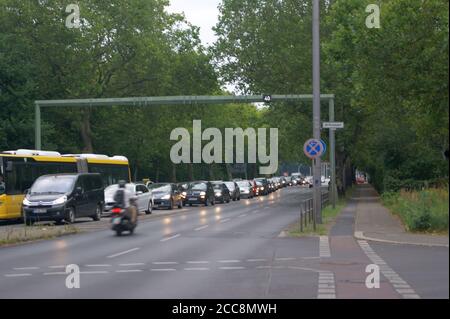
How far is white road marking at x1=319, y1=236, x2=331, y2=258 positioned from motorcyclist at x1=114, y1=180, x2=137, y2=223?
9987mm

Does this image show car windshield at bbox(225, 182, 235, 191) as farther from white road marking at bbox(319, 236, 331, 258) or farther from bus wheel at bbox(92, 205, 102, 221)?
white road marking at bbox(319, 236, 331, 258)

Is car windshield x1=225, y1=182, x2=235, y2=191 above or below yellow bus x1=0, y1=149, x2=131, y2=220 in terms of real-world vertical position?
below

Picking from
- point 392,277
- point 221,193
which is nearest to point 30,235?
point 392,277

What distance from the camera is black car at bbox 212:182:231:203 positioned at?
191 ft

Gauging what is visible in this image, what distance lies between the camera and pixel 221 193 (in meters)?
58.5

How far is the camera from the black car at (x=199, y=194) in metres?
52.1

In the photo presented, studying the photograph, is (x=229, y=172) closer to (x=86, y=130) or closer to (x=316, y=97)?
(x=86, y=130)

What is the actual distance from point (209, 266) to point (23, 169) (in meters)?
21.3

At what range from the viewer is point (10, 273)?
47.4 ft

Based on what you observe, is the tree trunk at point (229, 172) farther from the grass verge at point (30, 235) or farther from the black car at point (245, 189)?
the grass verge at point (30, 235)

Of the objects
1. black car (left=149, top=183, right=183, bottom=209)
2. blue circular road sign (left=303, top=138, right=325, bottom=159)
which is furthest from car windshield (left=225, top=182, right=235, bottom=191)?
blue circular road sign (left=303, top=138, right=325, bottom=159)

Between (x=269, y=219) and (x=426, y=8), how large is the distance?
12517 mm

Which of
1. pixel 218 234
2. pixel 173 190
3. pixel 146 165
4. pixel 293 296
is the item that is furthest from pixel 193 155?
pixel 293 296

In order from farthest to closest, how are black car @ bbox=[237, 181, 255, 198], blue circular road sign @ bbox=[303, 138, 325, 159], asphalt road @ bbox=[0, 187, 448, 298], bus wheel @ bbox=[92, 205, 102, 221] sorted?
black car @ bbox=[237, 181, 255, 198] < bus wheel @ bbox=[92, 205, 102, 221] < blue circular road sign @ bbox=[303, 138, 325, 159] < asphalt road @ bbox=[0, 187, 448, 298]
